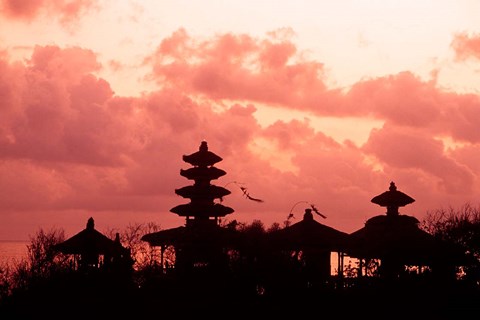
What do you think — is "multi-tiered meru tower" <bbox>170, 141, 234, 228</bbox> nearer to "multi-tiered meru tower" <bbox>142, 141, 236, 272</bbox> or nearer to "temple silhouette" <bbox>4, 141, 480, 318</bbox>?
"multi-tiered meru tower" <bbox>142, 141, 236, 272</bbox>

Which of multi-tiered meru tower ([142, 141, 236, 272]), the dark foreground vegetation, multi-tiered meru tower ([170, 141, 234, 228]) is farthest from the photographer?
multi-tiered meru tower ([170, 141, 234, 228])

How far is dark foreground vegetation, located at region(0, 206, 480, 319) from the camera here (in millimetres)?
32500

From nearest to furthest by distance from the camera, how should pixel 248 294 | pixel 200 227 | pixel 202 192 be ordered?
pixel 248 294
pixel 200 227
pixel 202 192

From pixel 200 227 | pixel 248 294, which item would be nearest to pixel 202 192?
pixel 200 227

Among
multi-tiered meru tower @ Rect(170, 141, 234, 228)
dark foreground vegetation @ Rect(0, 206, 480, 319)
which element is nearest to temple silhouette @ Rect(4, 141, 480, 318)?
dark foreground vegetation @ Rect(0, 206, 480, 319)

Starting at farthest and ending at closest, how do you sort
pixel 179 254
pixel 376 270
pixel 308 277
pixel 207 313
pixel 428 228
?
pixel 428 228, pixel 179 254, pixel 376 270, pixel 308 277, pixel 207 313

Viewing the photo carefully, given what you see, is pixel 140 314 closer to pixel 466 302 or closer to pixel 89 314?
pixel 89 314

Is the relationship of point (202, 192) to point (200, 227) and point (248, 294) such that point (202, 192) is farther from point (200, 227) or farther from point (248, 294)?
point (248, 294)

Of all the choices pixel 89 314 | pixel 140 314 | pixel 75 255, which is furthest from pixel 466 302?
pixel 75 255

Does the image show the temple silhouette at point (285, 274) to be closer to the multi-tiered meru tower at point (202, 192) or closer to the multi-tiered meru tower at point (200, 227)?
the multi-tiered meru tower at point (200, 227)

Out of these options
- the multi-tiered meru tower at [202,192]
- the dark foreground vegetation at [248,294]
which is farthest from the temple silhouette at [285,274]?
the multi-tiered meru tower at [202,192]

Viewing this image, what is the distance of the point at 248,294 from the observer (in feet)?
114

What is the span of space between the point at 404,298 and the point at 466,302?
2.35 metres

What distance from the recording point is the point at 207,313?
32406 mm
